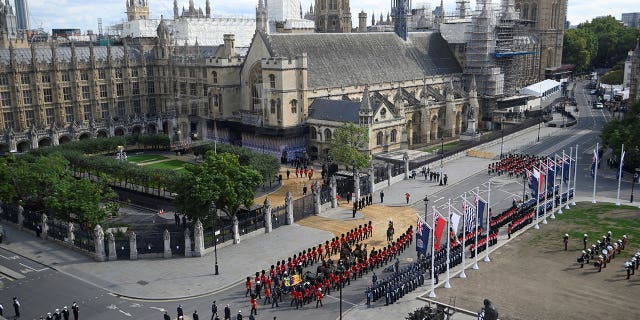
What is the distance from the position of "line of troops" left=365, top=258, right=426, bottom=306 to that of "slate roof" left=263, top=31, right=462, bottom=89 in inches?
1778

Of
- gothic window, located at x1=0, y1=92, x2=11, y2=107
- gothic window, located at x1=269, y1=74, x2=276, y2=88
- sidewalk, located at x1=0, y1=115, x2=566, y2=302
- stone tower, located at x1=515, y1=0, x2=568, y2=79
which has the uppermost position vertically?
stone tower, located at x1=515, y1=0, x2=568, y2=79

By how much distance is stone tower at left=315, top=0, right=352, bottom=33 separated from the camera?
117 m

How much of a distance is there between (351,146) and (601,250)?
3010cm

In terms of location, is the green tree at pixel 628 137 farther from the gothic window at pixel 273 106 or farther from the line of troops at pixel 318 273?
the gothic window at pixel 273 106

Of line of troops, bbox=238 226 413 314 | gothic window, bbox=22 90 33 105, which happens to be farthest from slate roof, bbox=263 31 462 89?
line of troops, bbox=238 226 413 314

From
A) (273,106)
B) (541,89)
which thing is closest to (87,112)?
(273,106)

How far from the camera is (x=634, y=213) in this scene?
5075cm

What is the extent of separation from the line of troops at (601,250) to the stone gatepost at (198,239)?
2668cm

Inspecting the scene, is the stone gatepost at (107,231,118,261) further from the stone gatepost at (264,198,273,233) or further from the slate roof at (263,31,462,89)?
the slate roof at (263,31,462,89)

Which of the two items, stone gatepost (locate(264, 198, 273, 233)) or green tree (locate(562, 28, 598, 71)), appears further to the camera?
green tree (locate(562, 28, 598, 71))

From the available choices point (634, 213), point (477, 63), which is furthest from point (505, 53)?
point (634, 213)

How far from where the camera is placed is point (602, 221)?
48.6 m

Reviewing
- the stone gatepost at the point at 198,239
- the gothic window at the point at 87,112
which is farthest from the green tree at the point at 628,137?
the gothic window at the point at 87,112

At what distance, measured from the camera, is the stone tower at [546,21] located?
404 ft
